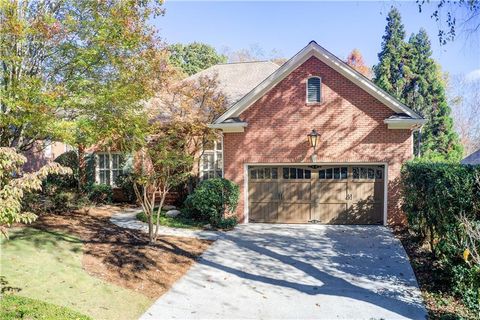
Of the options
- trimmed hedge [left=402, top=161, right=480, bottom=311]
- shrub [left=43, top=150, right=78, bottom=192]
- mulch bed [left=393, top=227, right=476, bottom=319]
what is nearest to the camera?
mulch bed [left=393, top=227, right=476, bottom=319]

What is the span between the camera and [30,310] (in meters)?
5.78

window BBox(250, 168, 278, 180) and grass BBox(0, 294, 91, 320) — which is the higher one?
window BBox(250, 168, 278, 180)

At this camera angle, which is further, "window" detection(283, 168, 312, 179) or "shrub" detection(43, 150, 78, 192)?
"shrub" detection(43, 150, 78, 192)

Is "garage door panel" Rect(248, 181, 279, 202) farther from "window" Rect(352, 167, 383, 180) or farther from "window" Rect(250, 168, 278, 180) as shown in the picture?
"window" Rect(352, 167, 383, 180)

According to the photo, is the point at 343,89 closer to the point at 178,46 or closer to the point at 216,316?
the point at 216,316

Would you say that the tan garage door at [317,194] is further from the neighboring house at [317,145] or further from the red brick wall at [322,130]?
the red brick wall at [322,130]

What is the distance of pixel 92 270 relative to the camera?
328 inches

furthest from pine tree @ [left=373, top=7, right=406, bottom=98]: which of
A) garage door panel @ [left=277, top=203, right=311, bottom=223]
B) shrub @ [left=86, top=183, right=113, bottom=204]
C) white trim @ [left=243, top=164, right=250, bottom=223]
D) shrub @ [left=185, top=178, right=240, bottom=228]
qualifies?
shrub @ [left=86, top=183, right=113, bottom=204]

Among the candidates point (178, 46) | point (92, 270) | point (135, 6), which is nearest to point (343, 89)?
point (135, 6)

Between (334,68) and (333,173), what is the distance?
12.9 feet

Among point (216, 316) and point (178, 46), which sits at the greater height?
point (178, 46)

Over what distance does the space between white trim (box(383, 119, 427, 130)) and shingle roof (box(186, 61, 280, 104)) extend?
824cm

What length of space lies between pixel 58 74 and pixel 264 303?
7.86 meters

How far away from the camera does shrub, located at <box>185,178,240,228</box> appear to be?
13000 mm
